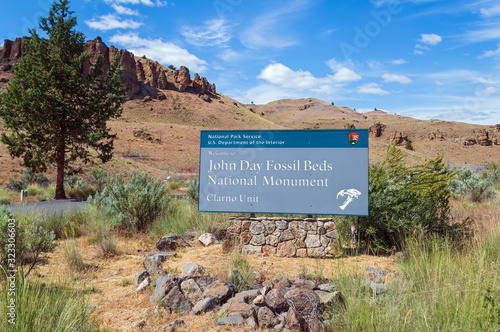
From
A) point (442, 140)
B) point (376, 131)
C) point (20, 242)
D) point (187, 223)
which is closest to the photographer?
point (20, 242)

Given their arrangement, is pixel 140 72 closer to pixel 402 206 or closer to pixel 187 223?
pixel 187 223

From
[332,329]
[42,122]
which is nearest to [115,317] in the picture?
[332,329]

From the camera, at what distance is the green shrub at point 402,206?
6.58 metres

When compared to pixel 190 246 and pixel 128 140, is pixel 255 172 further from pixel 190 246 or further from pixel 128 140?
pixel 128 140

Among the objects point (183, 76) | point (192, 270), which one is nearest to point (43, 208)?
point (192, 270)

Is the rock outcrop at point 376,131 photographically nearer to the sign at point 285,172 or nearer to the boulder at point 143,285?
the sign at point 285,172

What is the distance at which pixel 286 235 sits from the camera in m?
6.64

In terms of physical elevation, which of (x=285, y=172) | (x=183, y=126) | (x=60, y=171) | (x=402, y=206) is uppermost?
(x=183, y=126)

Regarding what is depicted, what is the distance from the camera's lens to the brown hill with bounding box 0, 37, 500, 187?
5134 cm

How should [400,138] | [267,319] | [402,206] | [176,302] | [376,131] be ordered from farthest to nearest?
1. [376,131]
2. [400,138]
3. [402,206]
4. [176,302]
5. [267,319]

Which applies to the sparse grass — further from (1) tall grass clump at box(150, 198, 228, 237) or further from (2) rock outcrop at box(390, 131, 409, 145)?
(2) rock outcrop at box(390, 131, 409, 145)

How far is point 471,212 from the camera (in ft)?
30.2

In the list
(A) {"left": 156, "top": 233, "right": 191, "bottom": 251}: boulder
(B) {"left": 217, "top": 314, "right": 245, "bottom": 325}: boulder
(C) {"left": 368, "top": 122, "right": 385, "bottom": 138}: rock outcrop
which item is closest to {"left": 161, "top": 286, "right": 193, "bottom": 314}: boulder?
(B) {"left": 217, "top": 314, "right": 245, "bottom": 325}: boulder

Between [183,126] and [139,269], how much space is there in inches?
2689
